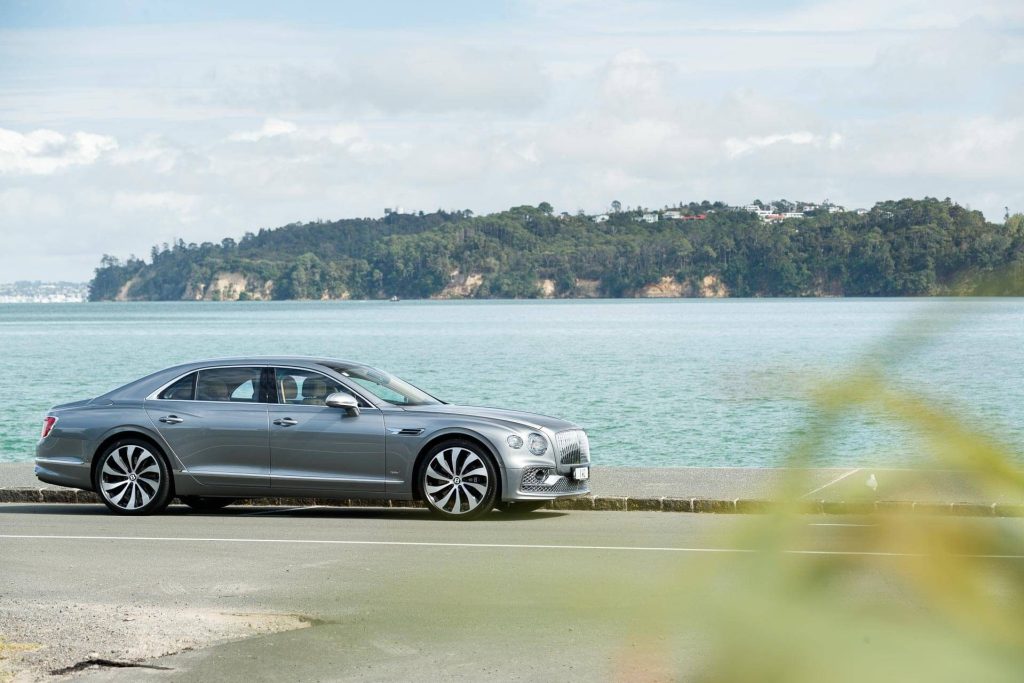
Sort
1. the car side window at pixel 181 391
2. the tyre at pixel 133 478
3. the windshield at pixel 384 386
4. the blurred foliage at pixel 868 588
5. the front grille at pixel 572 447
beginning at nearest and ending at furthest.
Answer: the blurred foliage at pixel 868 588, the front grille at pixel 572 447, the tyre at pixel 133 478, the windshield at pixel 384 386, the car side window at pixel 181 391

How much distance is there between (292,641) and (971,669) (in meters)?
7.86

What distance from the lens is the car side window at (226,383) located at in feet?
48.4

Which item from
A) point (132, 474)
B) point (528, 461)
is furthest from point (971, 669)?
point (132, 474)

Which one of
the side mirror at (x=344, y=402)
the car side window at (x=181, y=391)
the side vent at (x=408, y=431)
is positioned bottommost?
the side vent at (x=408, y=431)

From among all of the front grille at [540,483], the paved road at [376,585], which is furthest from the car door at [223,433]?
the front grille at [540,483]

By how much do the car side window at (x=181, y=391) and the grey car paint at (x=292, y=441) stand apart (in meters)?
0.06

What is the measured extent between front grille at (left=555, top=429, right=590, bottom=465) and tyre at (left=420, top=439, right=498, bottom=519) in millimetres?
756

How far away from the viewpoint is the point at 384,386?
1485cm

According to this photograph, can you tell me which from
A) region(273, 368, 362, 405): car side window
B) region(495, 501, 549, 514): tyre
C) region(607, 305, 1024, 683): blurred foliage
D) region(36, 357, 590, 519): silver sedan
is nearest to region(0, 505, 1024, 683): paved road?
region(607, 305, 1024, 683): blurred foliage

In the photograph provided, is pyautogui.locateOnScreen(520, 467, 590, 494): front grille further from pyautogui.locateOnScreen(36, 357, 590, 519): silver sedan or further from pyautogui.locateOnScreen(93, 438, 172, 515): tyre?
pyautogui.locateOnScreen(93, 438, 172, 515): tyre

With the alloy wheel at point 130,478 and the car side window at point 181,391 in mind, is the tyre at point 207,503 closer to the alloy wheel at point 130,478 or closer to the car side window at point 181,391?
the alloy wheel at point 130,478

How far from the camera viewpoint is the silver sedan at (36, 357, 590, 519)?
1412 cm

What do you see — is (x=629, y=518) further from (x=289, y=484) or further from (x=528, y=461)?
(x=289, y=484)

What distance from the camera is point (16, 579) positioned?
10430 millimetres
